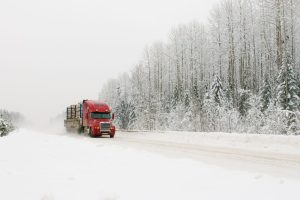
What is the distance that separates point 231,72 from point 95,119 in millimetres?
21244

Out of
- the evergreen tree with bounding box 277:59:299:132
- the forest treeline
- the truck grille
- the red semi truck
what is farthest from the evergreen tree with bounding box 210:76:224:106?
the truck grille

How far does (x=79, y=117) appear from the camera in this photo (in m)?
35.5

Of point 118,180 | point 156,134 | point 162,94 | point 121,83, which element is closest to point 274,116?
point 156,134

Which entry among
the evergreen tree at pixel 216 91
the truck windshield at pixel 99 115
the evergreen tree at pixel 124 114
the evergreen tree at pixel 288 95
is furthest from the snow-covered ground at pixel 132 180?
the evergreen tree at pixel 124 114

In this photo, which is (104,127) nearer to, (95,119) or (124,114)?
(95,119)

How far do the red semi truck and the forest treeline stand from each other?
6.89 m

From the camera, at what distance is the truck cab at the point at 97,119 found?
102 ft

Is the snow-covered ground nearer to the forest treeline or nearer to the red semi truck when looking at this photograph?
the forest treeline

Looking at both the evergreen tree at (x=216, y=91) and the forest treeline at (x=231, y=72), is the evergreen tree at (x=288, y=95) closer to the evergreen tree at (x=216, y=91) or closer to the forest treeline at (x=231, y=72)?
the forest treeline at (x=231, y=72)

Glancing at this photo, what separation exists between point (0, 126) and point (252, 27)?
32.4m

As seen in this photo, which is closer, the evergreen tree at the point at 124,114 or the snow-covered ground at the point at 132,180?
the snow-covered ground at the point at 132,180

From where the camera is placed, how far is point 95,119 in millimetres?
31641

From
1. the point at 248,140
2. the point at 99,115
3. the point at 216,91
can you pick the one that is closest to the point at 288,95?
the point at 248,140

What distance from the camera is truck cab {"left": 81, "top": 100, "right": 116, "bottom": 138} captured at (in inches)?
1222
